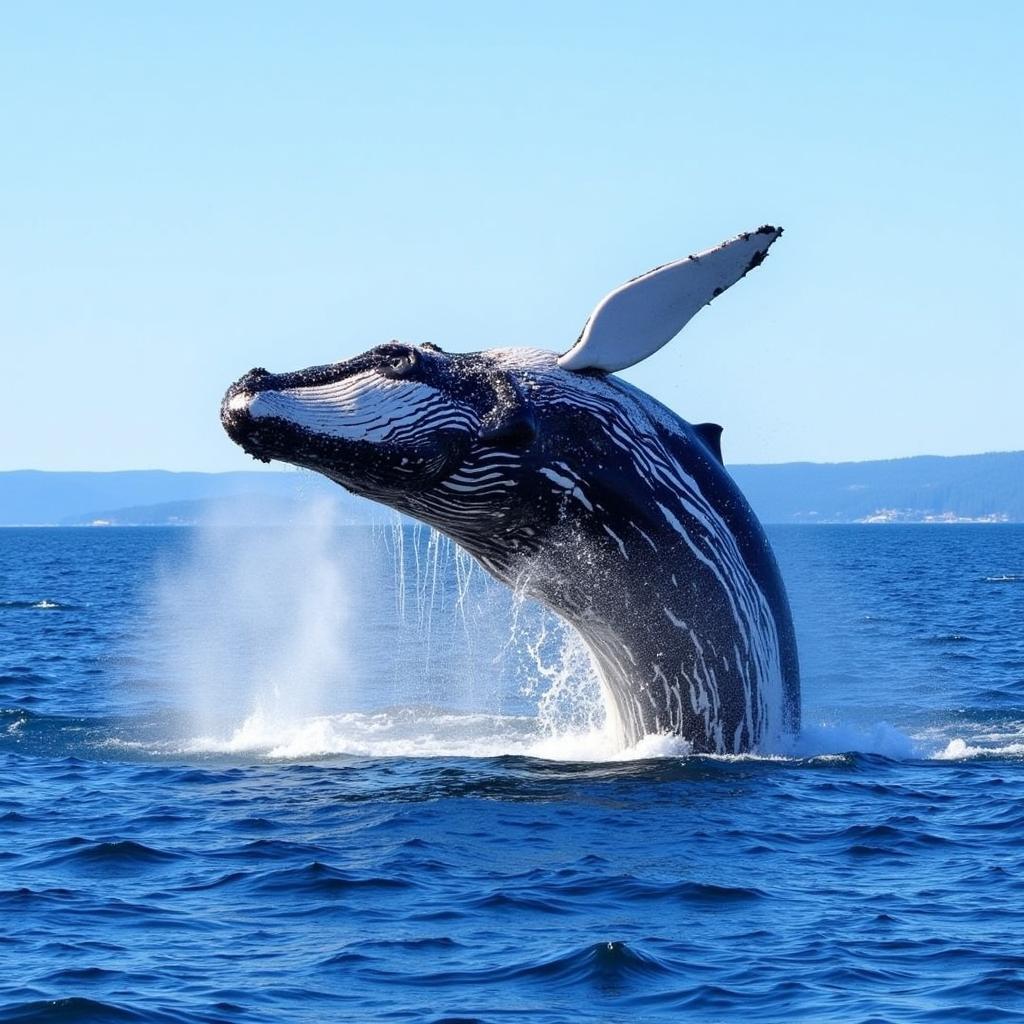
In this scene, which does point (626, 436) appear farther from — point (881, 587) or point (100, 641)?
point (881, 587)

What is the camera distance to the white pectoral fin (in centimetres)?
1353

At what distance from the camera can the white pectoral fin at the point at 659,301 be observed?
1353cm

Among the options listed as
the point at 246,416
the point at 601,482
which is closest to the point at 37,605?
the point at 601,482

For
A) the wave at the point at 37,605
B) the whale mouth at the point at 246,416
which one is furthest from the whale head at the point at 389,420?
the wave at the point at 37,605

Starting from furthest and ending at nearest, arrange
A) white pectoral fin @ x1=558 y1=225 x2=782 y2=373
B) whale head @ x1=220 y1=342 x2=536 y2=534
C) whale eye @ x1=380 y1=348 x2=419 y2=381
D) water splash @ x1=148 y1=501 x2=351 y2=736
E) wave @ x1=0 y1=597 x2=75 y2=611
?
wave @ x1=0 y1=597 x2=75 y2=611
water splash @ x1=148 y1=501 x2=351 y2=736
whale eye @ x1=380 y1=348 x2=419 y2=381
white pectoral fin @ x1=558 y1=225 x2=782 y2=373
whale head @ x1=220 y1=342 x2=536 y2=534

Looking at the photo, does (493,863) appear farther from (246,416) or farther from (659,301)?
(659,301)

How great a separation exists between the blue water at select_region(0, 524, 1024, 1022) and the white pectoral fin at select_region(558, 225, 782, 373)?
230 cm

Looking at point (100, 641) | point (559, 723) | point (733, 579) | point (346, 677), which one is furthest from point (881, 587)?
point (733, 579)

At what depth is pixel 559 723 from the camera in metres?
21.4

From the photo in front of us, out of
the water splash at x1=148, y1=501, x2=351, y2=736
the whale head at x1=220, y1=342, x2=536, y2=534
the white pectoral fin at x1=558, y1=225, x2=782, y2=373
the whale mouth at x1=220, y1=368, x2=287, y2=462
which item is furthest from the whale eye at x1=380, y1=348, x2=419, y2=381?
the water splash at x1=148, y1=501, x2=351, y2=736

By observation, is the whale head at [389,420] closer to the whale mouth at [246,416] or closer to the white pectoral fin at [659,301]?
the whale mouth at [246,416]

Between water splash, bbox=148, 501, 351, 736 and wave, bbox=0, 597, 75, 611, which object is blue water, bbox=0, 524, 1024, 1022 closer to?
water splash, bbox=148, 501, 351, 736

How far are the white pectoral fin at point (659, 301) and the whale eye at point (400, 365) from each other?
132 cm

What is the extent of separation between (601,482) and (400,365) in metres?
1.92
